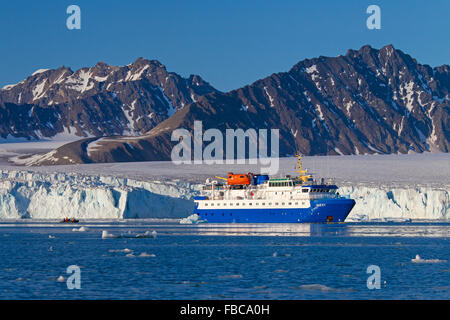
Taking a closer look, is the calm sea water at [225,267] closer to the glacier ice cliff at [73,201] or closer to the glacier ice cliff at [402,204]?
the glacier ice cliff at [73,201]

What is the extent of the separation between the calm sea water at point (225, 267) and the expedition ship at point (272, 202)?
24010 mm

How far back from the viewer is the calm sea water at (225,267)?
28.4 metres

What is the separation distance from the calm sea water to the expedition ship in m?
24.0

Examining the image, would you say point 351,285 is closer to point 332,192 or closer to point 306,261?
point 306,261

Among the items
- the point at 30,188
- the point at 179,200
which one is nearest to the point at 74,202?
the point at 30,188

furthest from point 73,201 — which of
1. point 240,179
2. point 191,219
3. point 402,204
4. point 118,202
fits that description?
point 402,204

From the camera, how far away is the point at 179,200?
9969 centimetres

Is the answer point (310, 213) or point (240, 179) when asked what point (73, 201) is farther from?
point (310, 213)

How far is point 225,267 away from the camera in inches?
1447

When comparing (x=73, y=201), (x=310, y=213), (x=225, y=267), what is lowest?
(x=225, y=267)

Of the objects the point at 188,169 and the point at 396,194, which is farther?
the point at 188,169

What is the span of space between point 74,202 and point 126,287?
62.2 metres

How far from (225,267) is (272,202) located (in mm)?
48853
